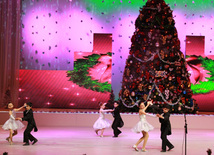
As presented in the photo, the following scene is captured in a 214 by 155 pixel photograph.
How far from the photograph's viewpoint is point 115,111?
39.3ft

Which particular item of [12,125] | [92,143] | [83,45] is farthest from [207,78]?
[12,125]

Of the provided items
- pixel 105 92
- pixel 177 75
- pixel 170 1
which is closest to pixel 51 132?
pixel 177 75

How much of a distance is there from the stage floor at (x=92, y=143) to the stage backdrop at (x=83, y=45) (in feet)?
17.1

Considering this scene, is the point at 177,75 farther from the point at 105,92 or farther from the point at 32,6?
the point at 32,6

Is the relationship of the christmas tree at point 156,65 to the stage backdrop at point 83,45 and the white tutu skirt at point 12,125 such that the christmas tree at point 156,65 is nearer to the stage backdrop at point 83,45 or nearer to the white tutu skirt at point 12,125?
the stage backdrop at point 83,45

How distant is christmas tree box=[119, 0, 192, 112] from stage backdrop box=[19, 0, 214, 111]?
12.0 ft

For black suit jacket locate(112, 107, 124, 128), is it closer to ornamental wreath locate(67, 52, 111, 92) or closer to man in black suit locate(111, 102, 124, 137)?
man in black suit locate(111, 102, 124, 137)

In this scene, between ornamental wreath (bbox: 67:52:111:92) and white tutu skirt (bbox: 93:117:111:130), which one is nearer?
white tutu skirt (bbox: 93:117:111:130)

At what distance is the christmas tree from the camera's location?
14.3m

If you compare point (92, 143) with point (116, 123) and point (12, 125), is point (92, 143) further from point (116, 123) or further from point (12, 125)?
point (12, 125)

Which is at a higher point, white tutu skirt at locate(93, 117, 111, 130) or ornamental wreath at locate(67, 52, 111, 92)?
ornamental wreath at locate(67, 52, 111, 92)

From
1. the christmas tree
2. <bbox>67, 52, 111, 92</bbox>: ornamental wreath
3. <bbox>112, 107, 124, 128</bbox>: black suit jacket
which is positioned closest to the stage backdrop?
<bbox>67, 52, 111, 92</bbox>: ornamental wreath

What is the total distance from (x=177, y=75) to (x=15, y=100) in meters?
7.28

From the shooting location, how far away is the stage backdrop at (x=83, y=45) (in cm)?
1814
